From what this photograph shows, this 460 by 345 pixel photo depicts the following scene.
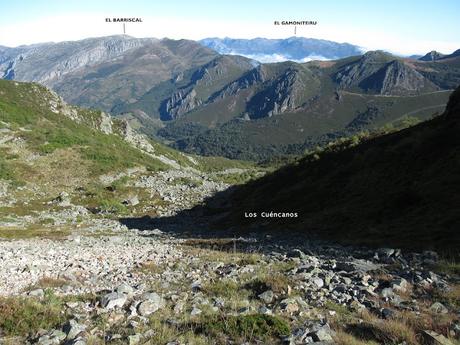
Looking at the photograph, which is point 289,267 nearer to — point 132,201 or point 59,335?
point 59,335

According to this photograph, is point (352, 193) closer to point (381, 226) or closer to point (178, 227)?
point (381, 226)

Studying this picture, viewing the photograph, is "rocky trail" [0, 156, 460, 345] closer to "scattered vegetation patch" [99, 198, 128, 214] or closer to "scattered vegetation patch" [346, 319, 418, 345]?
"scattered vegetation patch" [346, 319, 418, 345]

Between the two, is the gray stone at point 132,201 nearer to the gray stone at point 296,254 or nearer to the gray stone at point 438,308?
the gray stone at point 296,254

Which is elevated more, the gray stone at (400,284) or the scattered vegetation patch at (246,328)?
the scattered vegetation patch at (246,328)

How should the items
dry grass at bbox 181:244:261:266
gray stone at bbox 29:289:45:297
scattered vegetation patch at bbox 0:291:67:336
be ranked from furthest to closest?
dry grass at bbox 181:244:261:266 → gray stone at bbox 29:289:45:297 → scattered vegetation patch at bbox 0:291:67:336

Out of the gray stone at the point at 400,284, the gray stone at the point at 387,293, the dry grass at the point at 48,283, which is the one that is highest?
the gray stone at the point at 387,293

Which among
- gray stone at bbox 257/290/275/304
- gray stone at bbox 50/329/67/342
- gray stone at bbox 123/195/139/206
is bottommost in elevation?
gray stone at bbox 123/195/139/206

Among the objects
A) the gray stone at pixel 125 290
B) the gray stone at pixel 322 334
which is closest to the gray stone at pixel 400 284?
the gray stone at pixel 322 334

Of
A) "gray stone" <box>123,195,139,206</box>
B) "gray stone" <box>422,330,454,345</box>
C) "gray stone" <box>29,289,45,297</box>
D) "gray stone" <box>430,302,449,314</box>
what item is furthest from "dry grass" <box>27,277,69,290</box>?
"gray stone" <box>123,195,139,206</box>

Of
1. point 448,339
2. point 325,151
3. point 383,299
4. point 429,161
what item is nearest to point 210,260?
point 383,299
